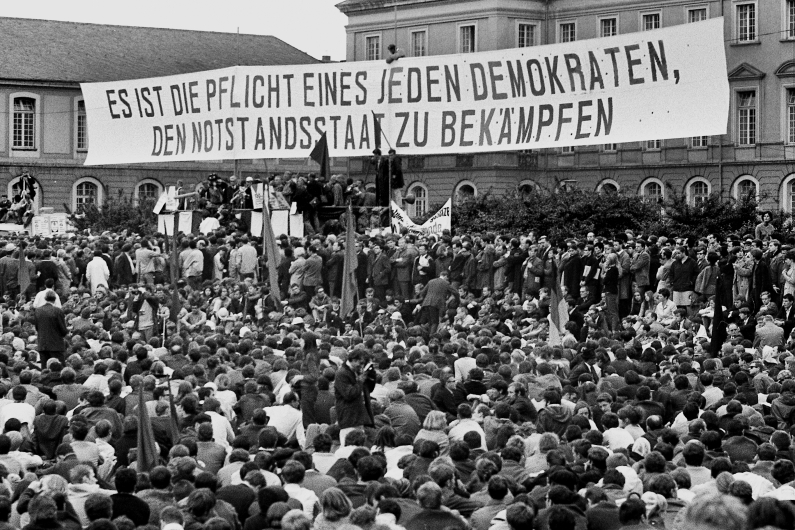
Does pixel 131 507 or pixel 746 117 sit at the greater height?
pixel 746 117

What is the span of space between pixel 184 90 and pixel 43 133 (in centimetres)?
3150

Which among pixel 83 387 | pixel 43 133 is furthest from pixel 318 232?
pixel 43 133

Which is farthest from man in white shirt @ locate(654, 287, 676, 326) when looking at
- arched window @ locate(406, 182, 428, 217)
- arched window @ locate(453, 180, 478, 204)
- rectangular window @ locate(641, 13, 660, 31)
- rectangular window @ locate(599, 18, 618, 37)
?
arched window @ locate(406, 182, 428, 217)

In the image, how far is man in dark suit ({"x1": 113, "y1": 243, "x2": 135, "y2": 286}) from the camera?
1257 inches

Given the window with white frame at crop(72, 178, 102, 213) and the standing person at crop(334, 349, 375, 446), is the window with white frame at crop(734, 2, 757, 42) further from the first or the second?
the standing person at crop(334, 349, 375, 446)

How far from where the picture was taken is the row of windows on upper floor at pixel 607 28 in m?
59.7

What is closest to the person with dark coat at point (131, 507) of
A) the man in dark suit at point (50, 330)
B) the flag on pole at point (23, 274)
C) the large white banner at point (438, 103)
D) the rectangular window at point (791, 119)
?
the man in dark suit at point (50, 330)

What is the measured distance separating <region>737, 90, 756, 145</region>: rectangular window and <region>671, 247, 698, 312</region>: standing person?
34.6 metres

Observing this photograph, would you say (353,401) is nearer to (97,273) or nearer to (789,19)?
(97,273)

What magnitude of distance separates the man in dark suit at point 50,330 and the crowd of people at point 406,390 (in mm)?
40

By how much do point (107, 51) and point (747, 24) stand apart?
27.8 meters

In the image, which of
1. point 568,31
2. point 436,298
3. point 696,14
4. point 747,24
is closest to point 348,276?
point 436,298

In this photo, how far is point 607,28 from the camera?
6525 centimetres

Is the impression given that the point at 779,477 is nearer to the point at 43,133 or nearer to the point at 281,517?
the point at 281,517
